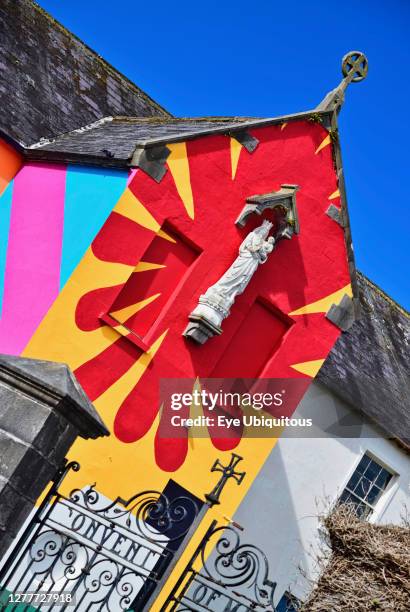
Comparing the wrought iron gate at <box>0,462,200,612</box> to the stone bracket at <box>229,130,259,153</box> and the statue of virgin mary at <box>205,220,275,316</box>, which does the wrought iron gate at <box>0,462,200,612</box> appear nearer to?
the statue of virgin mary at <box>205,220,275,316</box>

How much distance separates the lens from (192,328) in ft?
45.1

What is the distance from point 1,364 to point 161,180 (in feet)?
22.8

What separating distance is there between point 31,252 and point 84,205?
96 centimetres

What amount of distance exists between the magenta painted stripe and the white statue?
2210 mm

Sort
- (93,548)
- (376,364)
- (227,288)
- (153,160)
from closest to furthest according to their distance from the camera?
(93,548), (153,160), (227,288), (376,364)

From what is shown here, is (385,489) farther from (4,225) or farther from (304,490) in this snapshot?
(4,225)

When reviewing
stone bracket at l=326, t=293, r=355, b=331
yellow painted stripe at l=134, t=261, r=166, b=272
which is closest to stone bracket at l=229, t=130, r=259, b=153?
yellow painted stripe at l=134, t=261, r=166, b=272

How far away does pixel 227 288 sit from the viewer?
13789 mm

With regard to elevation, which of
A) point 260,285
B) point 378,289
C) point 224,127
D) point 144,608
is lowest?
point 144,608

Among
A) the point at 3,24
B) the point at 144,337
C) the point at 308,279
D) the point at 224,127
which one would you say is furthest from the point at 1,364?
the point at 3,24

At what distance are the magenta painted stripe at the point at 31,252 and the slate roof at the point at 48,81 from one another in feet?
2.59

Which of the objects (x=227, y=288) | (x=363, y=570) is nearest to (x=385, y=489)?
(x=227, y=288)

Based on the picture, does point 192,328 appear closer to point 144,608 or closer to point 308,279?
point 308,279

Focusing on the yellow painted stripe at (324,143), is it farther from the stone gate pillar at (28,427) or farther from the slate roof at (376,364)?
the stone gate pillar at (28,427)
